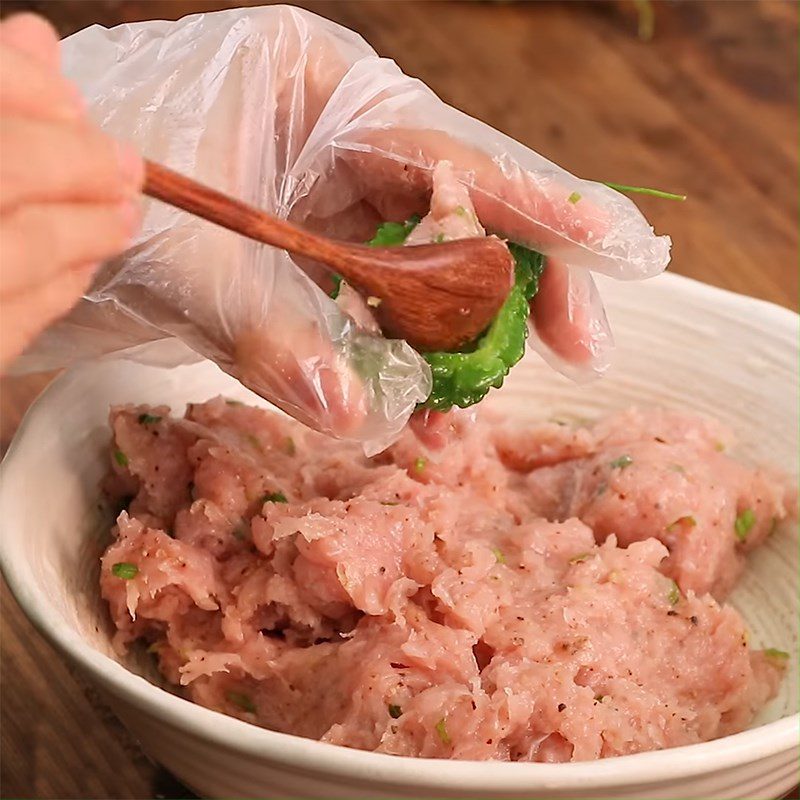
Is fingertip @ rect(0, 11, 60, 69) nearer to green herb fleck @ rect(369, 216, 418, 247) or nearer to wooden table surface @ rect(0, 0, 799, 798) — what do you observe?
green herb fleck @ rect(369, 216, 418, 247)

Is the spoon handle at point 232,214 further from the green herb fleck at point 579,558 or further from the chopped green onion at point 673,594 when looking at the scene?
the chopped green onion at point 673,594

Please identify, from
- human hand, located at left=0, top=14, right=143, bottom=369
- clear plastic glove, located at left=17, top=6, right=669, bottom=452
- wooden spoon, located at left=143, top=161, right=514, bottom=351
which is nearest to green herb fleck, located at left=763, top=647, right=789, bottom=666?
clear plastic glove, located at left=17, top=6, right=669, bottom=452

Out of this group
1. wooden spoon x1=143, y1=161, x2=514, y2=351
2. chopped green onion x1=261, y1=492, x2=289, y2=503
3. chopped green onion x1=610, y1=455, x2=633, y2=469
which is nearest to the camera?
wooden spoon x1=143, y1=161, x2=514, y2=351

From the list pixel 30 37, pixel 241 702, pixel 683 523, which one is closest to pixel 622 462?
pixel 683 523

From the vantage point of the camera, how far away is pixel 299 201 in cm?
145

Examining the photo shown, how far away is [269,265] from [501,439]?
58 centimetres

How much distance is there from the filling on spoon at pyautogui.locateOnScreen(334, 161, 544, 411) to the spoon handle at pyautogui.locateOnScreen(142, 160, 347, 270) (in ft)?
0.45

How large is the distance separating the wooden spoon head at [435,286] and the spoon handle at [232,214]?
47mm

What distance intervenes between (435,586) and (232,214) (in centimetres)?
49

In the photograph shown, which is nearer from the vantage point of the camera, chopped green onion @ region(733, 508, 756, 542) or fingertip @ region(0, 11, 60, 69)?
fingertip @ region(0, 11, 60, 69)

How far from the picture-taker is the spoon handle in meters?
0.99

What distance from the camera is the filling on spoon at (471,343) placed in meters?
1.28

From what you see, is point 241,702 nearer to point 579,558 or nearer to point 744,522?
point 579,558

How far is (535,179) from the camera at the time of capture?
1358 mm
